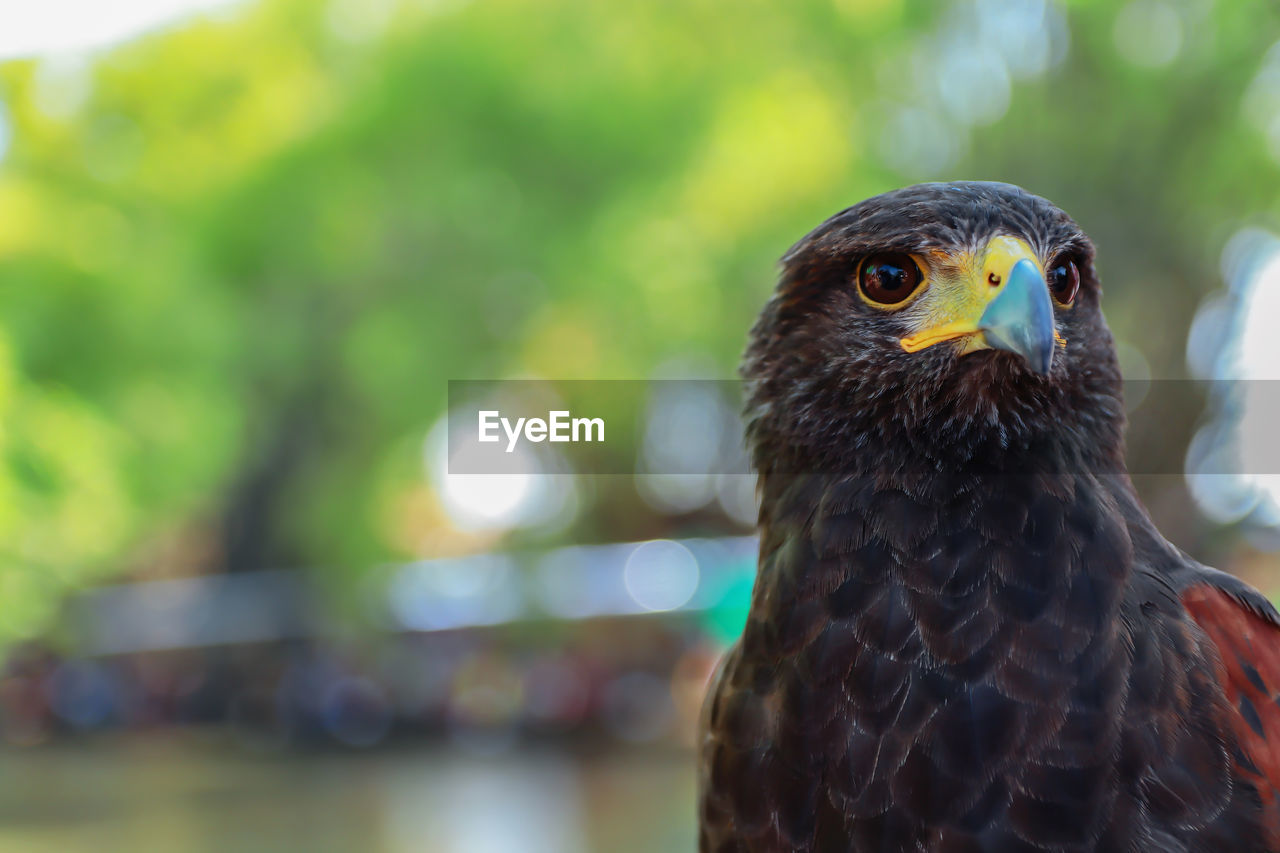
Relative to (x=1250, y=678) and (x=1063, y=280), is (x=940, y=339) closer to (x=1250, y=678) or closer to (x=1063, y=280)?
Result: (x=1063, y=280)

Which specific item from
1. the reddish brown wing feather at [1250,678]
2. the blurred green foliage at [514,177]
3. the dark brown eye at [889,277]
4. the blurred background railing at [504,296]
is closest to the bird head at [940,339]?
the dark brown eye at [889,277]

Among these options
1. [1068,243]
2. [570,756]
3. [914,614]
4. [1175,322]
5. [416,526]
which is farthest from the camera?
[416,526]

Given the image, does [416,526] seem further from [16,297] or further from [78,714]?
[16,297]

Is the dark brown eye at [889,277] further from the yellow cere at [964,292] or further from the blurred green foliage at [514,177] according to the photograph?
→ the blurred green foliage at [514,177]

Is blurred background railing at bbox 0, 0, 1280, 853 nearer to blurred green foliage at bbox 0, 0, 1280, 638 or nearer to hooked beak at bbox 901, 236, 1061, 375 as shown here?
blurred green foliage at bbox 0, 0, 1280, 638

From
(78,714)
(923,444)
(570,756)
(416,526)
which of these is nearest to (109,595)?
(78,714)

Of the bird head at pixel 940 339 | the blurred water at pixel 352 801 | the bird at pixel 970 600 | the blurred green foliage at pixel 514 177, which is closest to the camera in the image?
the bird at pixel 970 600

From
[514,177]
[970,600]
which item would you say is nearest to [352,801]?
[514,177]
